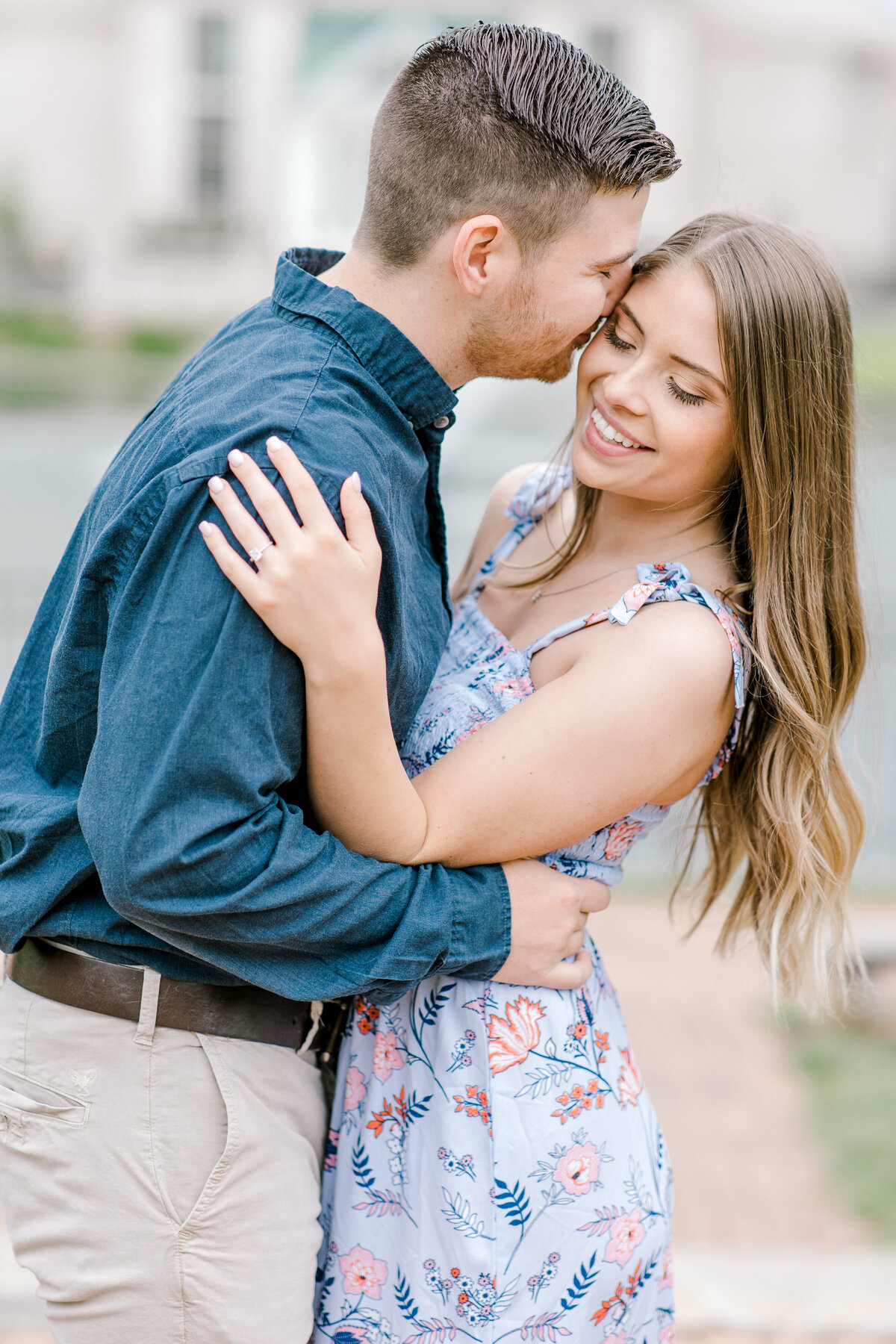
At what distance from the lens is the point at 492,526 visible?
2555 millimetres

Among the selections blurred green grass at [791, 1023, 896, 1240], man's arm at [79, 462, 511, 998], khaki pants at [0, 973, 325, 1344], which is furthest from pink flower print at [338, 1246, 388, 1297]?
blurred green grass at [791, 1023, 896, 1240]

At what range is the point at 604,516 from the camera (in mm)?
2318

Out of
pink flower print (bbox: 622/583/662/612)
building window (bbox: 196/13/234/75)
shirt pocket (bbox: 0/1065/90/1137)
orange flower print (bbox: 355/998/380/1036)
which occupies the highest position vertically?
building window (bbox: 196/13/234/75)

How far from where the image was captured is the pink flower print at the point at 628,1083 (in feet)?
6.74

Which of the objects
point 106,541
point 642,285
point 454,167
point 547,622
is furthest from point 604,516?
point 106,541

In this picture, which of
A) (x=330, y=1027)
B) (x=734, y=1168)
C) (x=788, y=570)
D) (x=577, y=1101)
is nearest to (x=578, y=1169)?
(x=577, y=1101)

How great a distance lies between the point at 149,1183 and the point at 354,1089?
0.36 metres

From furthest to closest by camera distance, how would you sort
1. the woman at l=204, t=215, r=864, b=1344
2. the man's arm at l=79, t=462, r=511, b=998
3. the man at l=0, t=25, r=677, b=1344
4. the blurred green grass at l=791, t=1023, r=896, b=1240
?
the blurred green grass at l=791, t=1023, r=896, b=1240 < the woman at l=204, t=215, r=864, b=1344 < the man at l=0, t=25, r=677, b=1344 < the man's arm at l=79, t=462, r=511, b=998

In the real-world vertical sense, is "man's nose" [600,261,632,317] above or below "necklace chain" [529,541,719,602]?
above

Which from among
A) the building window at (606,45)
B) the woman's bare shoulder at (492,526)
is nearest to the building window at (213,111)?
the building window at (606,45)

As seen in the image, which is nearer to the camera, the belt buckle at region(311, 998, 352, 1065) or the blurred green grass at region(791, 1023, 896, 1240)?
the belt buckle at region(311, 998, 352, 1065)

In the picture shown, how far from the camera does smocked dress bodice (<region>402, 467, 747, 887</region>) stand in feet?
6.56

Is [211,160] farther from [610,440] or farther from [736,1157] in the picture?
[610,440]

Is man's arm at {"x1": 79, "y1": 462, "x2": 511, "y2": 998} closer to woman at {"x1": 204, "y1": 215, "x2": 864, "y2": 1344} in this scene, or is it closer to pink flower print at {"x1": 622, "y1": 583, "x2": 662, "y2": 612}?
woman at {"x1": 204, "y1": 215, "x2": 864, "y2": 1344}
